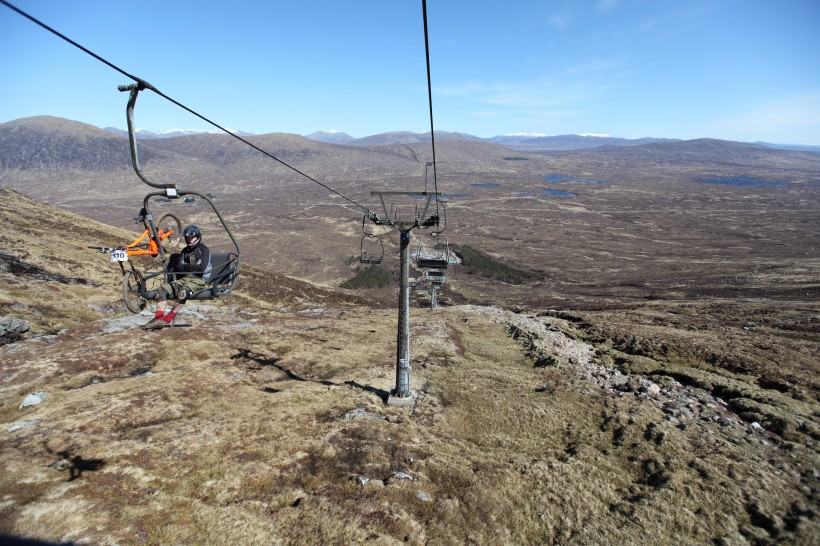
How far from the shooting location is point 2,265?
104ft

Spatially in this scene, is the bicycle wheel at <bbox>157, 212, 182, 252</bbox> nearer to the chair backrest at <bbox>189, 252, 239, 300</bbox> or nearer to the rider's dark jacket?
the rider's dark jacket

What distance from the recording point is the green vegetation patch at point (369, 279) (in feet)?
271

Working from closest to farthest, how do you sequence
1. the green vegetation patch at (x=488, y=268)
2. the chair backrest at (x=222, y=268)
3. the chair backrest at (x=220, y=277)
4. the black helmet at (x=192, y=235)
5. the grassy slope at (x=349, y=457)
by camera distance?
the grassy slope at (x=349, y=457)
the black helmet at (x=192, y=235)
the chair backrest at (x=220, y=277)
the chair backrest at (x=222, y=268)
the green vegetation patch at (x=488, y=268)

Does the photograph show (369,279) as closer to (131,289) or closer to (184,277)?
(184,277)

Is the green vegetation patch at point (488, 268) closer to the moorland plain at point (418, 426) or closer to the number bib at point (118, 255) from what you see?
the moorland plain at point (418, 426)

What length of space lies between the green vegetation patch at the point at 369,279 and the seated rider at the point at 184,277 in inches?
2669

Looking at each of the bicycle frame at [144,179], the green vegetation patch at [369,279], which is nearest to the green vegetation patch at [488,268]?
the green vegetation patch at [369,279]

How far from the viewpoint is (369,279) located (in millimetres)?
85500

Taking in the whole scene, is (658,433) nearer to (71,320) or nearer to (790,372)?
(790,372)

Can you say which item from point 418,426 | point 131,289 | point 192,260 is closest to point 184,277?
point 192,260

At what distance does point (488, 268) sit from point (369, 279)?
2877cm

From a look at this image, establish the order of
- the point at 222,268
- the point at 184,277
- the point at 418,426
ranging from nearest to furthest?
the point at 184,277, the point at 222,268, the point at 418,426

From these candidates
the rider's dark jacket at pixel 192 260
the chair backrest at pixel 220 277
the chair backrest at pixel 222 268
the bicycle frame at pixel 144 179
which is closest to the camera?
the bicycle frame at pixel 144 179

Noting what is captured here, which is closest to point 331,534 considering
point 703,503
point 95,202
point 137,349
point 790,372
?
point 703,503
